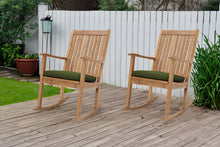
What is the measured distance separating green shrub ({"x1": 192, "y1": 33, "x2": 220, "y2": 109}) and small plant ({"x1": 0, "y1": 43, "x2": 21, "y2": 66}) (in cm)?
376

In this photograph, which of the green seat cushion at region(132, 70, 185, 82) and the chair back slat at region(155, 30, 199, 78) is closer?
the green seat cushion at region(132, 70, 185, 82)

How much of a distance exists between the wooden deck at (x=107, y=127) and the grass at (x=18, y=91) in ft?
1.20

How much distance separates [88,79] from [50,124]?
0.59 metres

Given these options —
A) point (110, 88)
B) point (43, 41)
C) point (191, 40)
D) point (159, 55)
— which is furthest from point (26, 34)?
point (191, 40)

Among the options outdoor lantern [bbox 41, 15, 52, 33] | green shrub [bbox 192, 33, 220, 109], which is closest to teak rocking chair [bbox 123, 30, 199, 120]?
green shrub [bbox 192, 33, 220, 109]

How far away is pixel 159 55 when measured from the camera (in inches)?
144

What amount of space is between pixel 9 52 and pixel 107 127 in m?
3.88

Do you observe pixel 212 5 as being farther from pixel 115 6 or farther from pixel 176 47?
pixel 176 47

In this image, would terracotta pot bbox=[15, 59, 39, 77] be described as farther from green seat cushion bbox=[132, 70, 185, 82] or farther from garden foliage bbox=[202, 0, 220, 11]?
garden foliage bbox=[202, 0, 220, 11]

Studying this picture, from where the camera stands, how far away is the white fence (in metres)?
4.06

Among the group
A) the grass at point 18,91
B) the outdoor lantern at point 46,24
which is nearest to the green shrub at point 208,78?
the grass at point 18,91

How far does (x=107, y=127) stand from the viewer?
9.14 feet

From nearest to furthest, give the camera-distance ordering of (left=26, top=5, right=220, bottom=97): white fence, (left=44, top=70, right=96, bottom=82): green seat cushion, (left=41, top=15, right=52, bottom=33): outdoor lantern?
(left=44, top=70, right=96, bottom=82): green seat cushion
(left=26, top=5, right=220, bottom=97): white fence
(left=41, top=15, right=52, bottom=33): outdoor lantern

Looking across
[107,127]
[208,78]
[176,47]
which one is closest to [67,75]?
[107,127]
